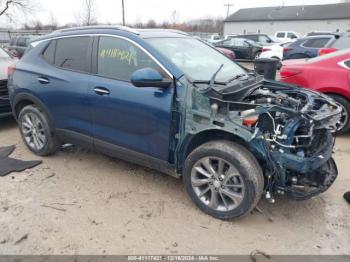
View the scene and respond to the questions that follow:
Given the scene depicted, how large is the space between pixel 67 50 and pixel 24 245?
7.75 ft

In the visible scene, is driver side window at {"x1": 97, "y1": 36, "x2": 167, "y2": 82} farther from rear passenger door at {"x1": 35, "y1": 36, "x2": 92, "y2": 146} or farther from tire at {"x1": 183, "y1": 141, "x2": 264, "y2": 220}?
tire at {"x1": 183, "y1": 141, "x2": 264, "y2": 220}

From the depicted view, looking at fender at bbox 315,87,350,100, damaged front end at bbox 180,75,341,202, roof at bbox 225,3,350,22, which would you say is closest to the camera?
damaged front end at bbox 180,75,341,202

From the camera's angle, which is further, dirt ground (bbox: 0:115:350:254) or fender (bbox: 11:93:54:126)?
fender (bbox: 11:93:54:126)

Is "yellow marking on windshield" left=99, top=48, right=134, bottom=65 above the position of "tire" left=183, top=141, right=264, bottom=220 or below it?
above

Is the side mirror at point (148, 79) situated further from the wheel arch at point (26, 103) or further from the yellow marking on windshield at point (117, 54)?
the wheel arch at point (26, 103)

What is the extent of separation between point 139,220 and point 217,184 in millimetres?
845

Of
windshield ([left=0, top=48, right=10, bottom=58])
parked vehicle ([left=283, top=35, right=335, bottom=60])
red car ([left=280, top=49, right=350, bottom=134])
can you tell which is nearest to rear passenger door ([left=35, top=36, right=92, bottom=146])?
windshield ([left=0, top=48, right=10, bottom=58])

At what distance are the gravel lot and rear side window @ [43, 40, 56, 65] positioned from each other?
4.79 feet

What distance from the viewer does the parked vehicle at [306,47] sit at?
13.1 m

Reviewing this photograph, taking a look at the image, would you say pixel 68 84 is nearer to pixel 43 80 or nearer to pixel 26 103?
pixel 43 80

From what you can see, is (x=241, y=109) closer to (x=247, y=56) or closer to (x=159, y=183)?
(x=159, y=183)

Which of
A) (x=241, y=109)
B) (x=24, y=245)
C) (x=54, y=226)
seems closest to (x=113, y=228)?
(x=54, y=226)

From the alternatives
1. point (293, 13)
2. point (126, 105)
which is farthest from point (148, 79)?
point (293, 13)

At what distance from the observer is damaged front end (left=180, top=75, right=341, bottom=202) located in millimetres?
2844
